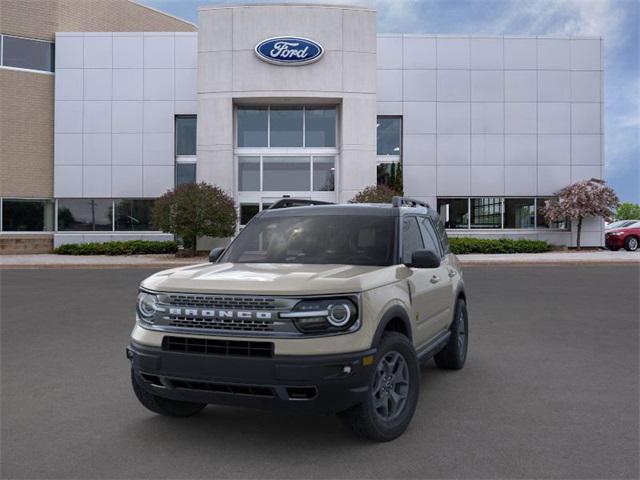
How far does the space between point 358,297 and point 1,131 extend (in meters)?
30.3

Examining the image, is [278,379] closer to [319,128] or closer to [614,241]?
[319,128]

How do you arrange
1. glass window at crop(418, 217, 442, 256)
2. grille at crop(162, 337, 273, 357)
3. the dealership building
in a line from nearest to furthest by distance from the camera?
A: 1. grille at crop(162, 337, 273, 357)
2. glass window at crop(418, 217, 442, 256)
3. the dealership building

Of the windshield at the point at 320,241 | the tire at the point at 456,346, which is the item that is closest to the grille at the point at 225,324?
the windshield at the point at 320,241

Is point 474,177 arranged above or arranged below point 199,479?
above

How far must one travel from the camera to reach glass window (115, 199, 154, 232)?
2964 cm

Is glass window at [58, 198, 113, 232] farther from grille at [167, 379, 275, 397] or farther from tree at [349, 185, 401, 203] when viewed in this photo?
grille at [167, 379, 275, 397]

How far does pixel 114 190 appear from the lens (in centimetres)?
2961

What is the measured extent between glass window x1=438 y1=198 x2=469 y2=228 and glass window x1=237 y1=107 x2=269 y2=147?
968cm

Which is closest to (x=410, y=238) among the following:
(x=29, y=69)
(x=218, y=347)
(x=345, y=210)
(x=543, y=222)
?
(x=345, y=210)

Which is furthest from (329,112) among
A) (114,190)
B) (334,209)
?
(334,209)

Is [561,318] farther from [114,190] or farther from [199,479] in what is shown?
[114,190]

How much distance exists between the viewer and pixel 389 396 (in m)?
4.29

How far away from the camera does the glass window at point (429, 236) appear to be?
19.4 ft

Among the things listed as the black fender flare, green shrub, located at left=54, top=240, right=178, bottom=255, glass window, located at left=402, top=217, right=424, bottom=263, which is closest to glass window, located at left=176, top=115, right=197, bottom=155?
green shrub, located at left=54, top=240, right=178, bottom=255
